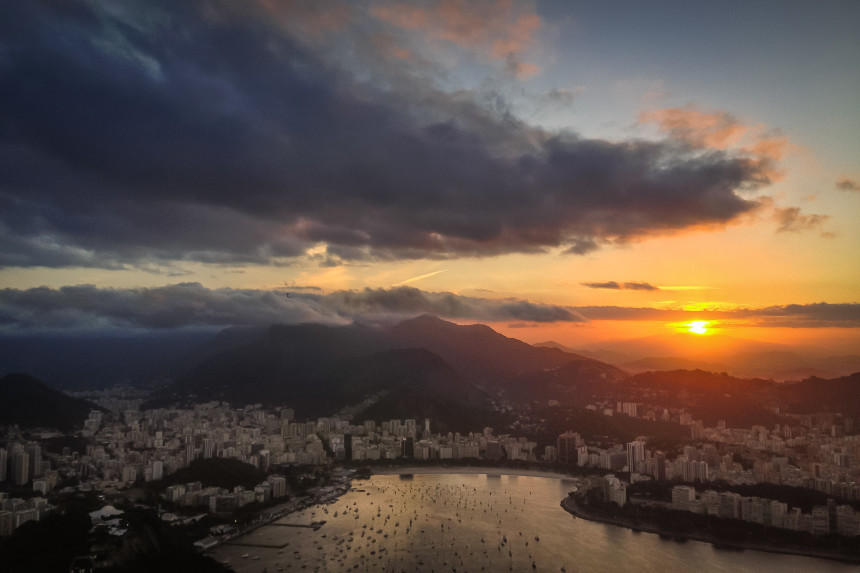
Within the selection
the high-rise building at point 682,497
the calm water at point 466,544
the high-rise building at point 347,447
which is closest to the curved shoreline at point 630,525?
the calm water at point 466,544

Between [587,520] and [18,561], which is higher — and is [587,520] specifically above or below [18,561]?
below

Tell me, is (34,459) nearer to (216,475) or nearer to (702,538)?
(216,475)

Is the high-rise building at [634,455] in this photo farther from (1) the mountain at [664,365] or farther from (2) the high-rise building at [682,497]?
(1) the mountain at [664,365]

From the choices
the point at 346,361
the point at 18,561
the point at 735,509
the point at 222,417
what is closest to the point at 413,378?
the point at 346,361

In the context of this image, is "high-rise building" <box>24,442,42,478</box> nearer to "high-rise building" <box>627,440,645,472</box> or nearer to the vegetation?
the vegetation

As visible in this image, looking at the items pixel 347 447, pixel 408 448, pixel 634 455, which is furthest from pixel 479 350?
pixel 634 455

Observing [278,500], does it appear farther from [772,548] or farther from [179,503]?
[772,548]
